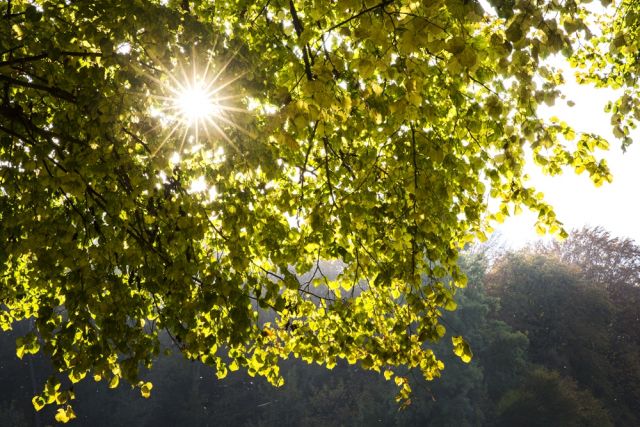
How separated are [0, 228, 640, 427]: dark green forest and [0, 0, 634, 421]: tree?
77.0 ft

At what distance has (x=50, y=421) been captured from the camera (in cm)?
3030

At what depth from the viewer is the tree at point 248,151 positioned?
3.04 meters

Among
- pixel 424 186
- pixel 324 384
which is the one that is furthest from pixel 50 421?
pixel 424 186

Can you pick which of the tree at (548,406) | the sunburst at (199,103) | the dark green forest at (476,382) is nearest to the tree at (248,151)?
the sunburst at (199,103)

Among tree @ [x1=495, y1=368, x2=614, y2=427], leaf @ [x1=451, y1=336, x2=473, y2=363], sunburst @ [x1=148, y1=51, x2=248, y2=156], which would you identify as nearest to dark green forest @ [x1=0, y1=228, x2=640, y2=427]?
tree @ [x1=495, y1=368, x2=614, y2=427]

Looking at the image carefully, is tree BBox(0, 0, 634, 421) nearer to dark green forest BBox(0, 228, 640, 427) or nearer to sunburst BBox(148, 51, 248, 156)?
sunburst BBox(148, 51, 248, 156)

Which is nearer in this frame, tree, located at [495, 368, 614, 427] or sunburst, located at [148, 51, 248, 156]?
sunburst, located at [148, 51, 248, 156]

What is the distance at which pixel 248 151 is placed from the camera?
13.2 feet

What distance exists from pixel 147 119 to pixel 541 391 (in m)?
28.7

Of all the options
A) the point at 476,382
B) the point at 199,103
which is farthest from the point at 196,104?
the point at 476,382

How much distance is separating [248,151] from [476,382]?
28.1 metres

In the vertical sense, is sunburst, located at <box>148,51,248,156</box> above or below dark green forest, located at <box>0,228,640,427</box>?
below

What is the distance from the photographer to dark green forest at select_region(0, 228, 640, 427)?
88.3 ft

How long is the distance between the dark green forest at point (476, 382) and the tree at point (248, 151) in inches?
924
